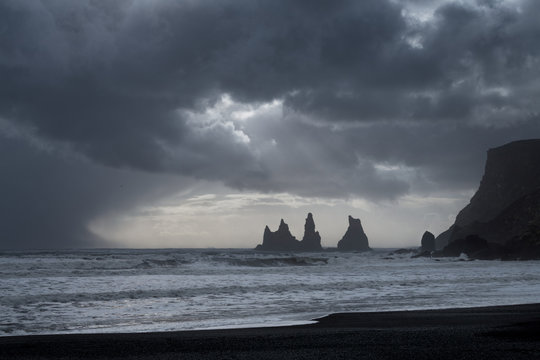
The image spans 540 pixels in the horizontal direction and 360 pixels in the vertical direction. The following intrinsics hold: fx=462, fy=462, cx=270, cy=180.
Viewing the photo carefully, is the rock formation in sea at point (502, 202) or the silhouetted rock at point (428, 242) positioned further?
the silhouetted rock at point (428, 242)

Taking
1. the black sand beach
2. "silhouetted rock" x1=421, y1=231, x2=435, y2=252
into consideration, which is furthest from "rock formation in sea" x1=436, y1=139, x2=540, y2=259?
the black sand beach

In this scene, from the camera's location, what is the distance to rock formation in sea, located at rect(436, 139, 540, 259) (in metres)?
89.6

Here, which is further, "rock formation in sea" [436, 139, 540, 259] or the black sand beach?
"rock formation in sea" [436, 139, 540, 259]

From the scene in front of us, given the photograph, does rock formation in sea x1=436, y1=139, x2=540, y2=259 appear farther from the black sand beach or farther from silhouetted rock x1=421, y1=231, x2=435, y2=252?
the black sand beach

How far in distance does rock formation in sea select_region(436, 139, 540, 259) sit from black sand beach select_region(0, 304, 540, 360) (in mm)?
69969

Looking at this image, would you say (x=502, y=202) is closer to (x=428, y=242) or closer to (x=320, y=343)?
(x=428, y=242)

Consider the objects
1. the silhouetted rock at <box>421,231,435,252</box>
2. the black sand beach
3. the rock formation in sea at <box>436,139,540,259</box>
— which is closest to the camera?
the black sand beach

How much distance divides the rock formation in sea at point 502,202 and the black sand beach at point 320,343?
2755 inches

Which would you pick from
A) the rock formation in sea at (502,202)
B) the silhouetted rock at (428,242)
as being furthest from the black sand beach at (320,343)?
the silhouetted rock at (428,242)

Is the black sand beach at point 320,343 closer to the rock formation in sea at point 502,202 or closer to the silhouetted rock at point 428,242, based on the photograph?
the rock formation in sea at point 502,202

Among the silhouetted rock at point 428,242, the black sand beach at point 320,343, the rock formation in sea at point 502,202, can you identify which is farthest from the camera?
the silhouetted rock at point 428,242

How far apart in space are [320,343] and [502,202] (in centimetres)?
13348

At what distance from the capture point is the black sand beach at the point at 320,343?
8000 millimetres

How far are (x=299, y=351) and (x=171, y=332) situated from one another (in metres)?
3.95
